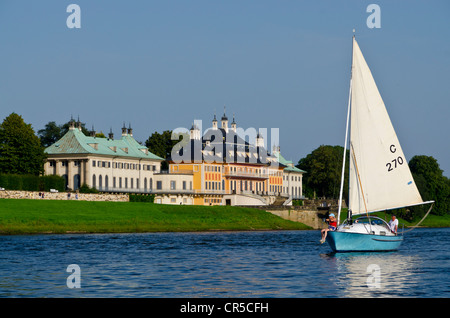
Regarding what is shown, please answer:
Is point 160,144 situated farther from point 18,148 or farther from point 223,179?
point 18,148

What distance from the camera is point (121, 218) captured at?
3654 inches

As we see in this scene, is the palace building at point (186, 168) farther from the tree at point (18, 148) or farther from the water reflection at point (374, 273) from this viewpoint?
the water reflection at point (374, 273)

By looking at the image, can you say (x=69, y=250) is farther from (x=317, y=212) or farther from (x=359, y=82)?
(x=317, y=212)

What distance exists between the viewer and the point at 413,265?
143 ft

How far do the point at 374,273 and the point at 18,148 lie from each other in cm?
9208

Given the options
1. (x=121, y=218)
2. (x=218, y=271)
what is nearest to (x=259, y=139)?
(x=121, y=218)

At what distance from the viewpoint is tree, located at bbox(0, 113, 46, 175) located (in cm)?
12131

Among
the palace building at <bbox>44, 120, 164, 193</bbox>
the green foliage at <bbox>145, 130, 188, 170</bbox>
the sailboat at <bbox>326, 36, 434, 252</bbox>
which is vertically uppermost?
the green foliage at <bbox>145, 130, 188, 170</bbox>

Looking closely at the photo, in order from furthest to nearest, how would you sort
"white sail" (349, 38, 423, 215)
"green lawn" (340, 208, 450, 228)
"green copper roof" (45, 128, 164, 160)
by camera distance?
"green lawn" (340, 208, 450, 228) → "green copper roof" (45, 128, 164, 160) → "white sail" (349, 38, 423, 215)

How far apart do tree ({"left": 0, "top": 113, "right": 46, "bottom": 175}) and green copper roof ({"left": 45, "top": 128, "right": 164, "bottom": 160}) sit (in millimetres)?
9245

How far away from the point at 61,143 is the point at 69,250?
85.7 m

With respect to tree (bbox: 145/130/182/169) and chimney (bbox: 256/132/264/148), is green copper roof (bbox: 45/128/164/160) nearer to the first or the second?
tree (bbox: 145/130/182/169)

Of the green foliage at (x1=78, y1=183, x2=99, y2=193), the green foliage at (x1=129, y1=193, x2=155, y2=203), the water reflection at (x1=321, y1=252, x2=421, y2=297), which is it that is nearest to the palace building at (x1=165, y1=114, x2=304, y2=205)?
the green foliage at (x1=129, y1=193, x2=155, y2=203)
